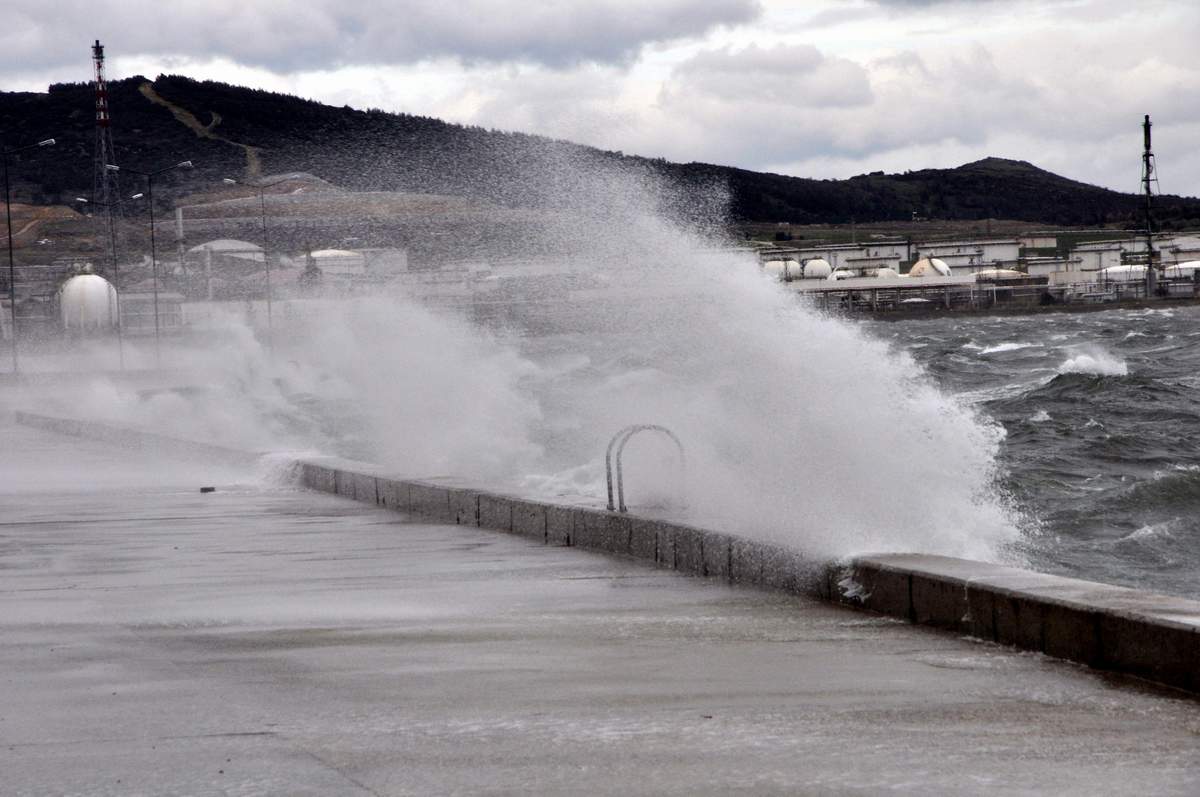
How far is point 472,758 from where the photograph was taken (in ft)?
17.0

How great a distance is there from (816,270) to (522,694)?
490ft

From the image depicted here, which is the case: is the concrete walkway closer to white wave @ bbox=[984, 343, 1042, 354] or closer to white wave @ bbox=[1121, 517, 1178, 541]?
white wave @ bbox=[1121, 517, 1178, 541]

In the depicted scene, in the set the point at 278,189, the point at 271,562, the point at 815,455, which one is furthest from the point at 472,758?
the point at 278,189

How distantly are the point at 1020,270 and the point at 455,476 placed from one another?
157 meters

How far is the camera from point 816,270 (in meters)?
154

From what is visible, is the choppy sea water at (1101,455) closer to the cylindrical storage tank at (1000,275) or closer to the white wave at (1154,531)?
the white wave at (1154,531)

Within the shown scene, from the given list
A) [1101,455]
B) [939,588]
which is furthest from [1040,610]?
[1101,455]

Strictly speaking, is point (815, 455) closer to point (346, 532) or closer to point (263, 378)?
point (346, 532)

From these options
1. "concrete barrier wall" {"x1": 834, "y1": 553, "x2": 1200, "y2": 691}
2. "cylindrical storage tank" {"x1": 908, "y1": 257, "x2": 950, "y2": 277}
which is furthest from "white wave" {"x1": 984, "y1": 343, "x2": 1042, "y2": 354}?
"cylindrical storage tank" {"x1": 908, "y1": 257, "x2": 950, "y2": 277}

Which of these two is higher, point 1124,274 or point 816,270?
point 816,270

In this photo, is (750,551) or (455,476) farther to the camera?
(455,476)

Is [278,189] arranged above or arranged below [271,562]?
above

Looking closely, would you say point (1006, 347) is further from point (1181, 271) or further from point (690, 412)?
point (1181, 271)

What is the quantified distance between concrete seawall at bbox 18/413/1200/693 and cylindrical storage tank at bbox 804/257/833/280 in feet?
467
